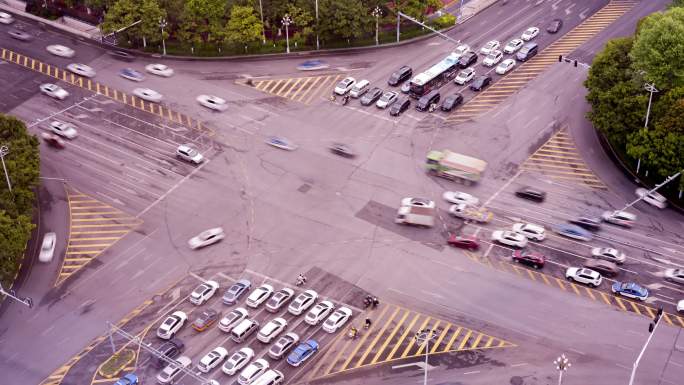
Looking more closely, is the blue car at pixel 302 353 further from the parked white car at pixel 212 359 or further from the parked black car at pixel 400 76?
the parked black car at pixel 400 76

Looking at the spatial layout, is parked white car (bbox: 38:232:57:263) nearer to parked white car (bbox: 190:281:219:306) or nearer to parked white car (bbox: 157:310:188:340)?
parked white car (bbox: 190:281:219:306)

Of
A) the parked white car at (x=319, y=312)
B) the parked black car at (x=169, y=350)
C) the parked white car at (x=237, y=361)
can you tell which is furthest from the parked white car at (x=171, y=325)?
the parked white car at (x=319, y=312)

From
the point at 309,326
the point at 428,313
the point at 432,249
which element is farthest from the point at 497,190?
the point at 309,326

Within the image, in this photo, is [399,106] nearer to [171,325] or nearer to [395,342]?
[395,342]

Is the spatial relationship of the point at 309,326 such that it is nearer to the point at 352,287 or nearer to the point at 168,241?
the point at 352,287

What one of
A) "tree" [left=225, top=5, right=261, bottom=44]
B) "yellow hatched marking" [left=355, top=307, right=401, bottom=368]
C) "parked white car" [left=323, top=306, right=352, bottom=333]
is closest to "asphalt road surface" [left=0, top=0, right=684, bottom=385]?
"yellow hatched marking" [left=355, top=307, right=401, bottom=368]

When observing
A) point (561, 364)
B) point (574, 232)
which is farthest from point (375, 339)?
point (574, 232)
